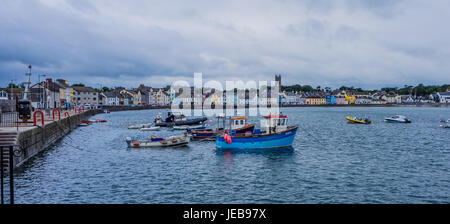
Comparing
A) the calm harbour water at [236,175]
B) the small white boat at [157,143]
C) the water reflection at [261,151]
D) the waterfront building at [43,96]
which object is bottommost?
the calm harbour water at [236,175]

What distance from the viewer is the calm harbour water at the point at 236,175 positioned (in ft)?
64.6

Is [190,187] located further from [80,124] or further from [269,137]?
[80,124]

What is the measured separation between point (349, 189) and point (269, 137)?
50.3ft

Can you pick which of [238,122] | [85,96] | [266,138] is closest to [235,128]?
[238,122]

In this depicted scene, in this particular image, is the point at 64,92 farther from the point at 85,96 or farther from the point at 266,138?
the point at 266,138

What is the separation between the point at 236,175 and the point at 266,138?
11.4 m

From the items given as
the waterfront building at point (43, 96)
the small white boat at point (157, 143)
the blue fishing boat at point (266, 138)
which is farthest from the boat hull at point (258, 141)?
the waterfront building at point (43, 96)

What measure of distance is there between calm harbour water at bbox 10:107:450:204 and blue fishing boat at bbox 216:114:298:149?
4.35 ft

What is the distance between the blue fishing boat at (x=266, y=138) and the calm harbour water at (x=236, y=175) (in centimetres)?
133

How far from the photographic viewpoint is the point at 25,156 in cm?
2845

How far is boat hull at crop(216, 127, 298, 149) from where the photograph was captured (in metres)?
36.0

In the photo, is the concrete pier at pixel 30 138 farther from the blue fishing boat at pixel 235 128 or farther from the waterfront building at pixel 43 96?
the waterfront building at pixel 43 96

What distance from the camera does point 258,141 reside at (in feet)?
119
